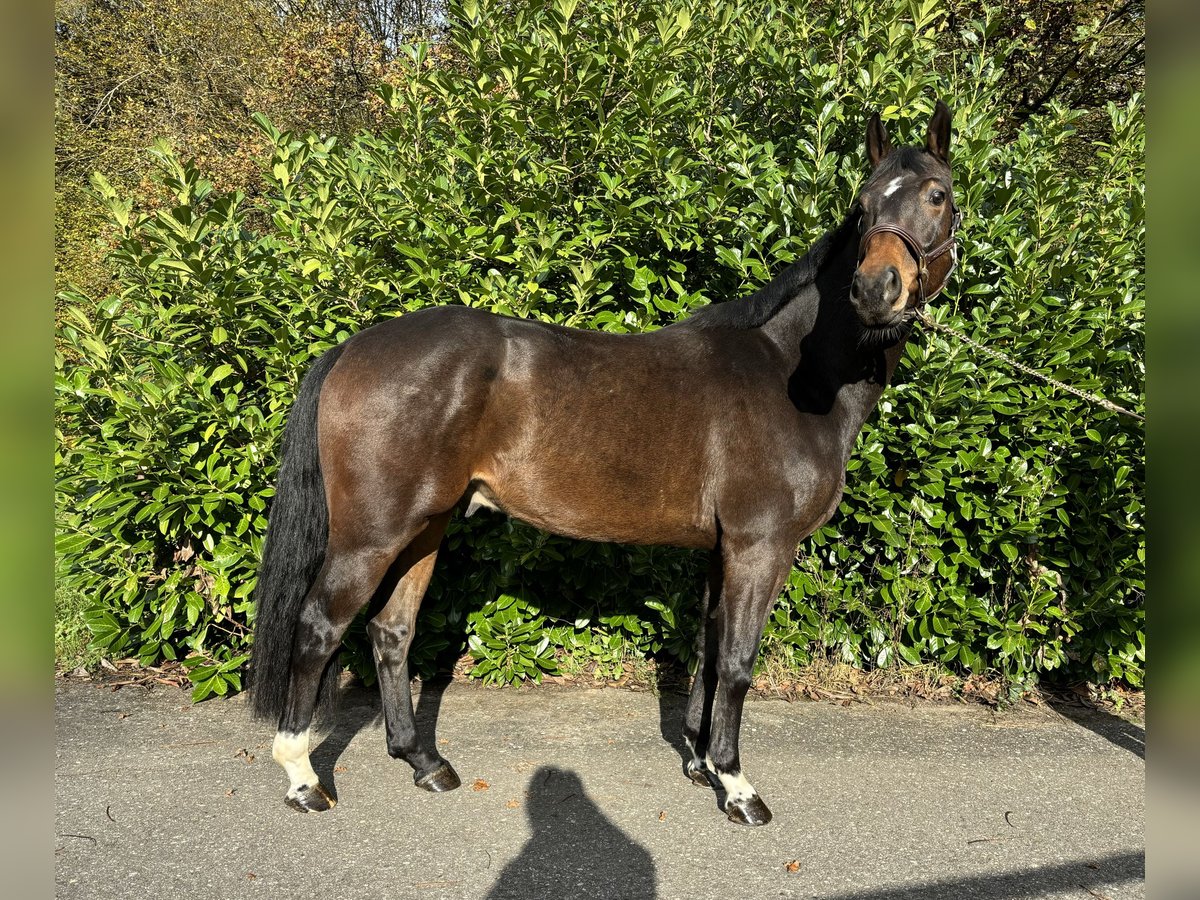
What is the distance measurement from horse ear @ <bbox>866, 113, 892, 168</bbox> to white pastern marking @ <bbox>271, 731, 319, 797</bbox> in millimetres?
3227

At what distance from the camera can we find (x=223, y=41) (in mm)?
13492

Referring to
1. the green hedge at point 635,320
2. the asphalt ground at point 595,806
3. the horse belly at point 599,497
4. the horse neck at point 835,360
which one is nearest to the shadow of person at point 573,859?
the asphalt ground at point 595,806

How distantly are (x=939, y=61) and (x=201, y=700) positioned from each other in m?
7.88

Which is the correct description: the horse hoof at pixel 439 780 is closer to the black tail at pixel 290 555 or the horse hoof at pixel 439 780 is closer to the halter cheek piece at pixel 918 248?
the black tail at pixel 290 555

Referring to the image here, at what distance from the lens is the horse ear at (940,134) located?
10.3 feet

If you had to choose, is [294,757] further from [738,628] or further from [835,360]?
[835,360]

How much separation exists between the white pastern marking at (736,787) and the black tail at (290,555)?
5.86 ft

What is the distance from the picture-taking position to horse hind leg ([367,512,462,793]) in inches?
137

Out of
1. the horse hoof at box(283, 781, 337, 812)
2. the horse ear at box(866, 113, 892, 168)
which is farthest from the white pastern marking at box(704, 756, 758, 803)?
the horse ear at box(866, 113, 892, 168)

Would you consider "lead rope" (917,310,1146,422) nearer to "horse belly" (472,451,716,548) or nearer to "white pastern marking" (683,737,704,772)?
"horse belly" (472,451,716,548)
